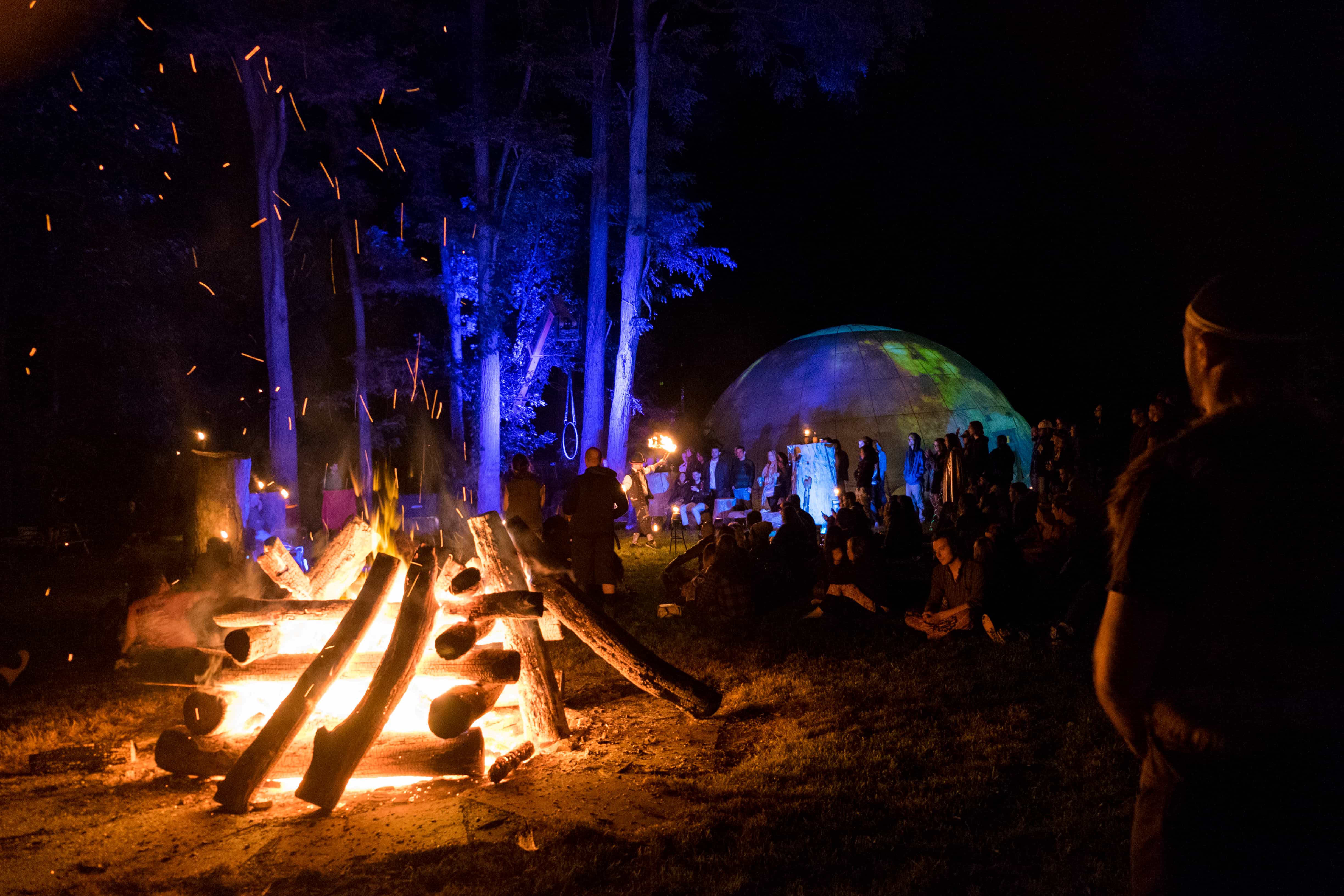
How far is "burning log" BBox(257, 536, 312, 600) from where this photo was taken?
20.5ft

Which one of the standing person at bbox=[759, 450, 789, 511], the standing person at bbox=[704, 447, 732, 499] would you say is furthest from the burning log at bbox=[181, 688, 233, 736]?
the standing person at bbox=[704, 447, 732, 499]

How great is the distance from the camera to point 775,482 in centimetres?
1681

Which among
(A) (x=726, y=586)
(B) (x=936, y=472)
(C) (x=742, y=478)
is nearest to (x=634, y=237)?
(C) (x=742, y=478)

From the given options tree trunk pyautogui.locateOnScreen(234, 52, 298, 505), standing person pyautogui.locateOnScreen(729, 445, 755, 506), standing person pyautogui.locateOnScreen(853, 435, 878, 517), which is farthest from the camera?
standing person pyautogui.locateOnScreen(729, 445, 755, 506)

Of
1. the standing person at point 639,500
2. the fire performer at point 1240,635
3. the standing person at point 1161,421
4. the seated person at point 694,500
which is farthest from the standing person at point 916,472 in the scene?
the fire performer at point 1240,635

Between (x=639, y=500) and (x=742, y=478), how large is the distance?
8.12 feet

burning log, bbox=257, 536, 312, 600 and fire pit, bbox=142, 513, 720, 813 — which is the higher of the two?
burning log, bbox=257, 536, 312, 600

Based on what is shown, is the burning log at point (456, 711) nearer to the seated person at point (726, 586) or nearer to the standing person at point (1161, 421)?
the seated person at point (726, 586)

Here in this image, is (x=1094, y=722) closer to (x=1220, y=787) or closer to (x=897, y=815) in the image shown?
(x=897, y=815)

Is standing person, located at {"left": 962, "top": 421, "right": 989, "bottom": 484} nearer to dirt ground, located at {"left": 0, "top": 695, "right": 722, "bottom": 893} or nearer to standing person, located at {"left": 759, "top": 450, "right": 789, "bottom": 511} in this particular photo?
standing person, located at {"left": 759, "top": 450, "right": 789, "bottom": 511}

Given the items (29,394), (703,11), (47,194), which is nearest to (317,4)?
(47,194)

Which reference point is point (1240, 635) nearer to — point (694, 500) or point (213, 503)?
point (213, 503)

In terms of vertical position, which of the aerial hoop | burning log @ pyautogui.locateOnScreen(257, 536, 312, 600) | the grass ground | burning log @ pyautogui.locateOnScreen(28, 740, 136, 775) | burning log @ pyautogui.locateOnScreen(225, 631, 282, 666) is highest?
the aerial hoop

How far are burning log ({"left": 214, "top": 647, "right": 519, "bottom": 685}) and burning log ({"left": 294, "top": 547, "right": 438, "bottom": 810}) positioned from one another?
0.16 m
